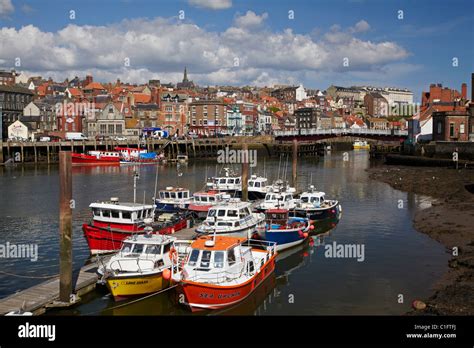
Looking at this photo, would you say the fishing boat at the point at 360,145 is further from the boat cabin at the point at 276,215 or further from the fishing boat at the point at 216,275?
the fishing boat at the point at 216,275

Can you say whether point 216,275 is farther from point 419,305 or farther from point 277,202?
point 277,202

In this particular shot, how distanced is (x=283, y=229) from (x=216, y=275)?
9827 mm

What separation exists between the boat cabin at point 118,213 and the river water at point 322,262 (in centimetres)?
194

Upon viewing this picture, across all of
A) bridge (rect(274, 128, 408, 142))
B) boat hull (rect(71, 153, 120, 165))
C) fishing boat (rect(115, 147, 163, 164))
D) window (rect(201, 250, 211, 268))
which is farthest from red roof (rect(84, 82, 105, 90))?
window (rect(201, 250, 211, 268))

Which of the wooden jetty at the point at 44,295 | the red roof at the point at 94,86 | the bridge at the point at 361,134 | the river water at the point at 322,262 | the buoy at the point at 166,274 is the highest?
the red roof at the point at 94,86

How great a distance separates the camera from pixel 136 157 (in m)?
87.0

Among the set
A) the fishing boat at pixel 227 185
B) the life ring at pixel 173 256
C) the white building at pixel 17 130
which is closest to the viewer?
the life ring at pixel 173 256

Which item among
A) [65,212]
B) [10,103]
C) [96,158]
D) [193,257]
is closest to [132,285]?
[193,257]

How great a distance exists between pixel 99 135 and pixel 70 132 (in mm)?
5593

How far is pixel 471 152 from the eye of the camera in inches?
2410

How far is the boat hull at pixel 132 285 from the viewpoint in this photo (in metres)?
19.1

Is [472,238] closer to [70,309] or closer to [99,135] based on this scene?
[70,309]

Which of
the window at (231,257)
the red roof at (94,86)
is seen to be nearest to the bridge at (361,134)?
the red roof at (94,86)
